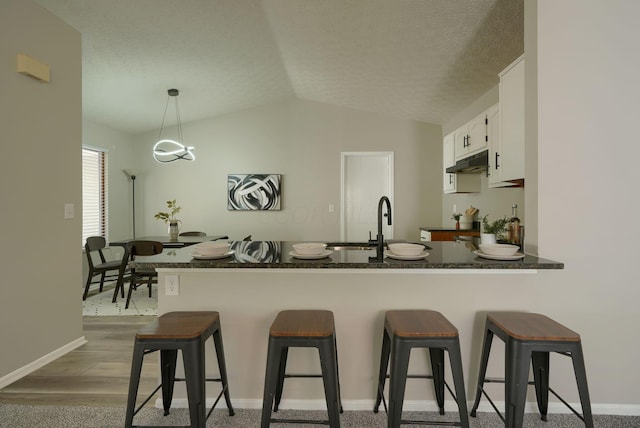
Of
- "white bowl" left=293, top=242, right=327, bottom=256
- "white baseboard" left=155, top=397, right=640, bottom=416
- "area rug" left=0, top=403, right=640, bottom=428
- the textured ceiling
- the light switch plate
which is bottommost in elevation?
"area rug" left=0, top=403, right=640, bottom=428

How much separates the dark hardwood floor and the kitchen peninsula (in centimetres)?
53

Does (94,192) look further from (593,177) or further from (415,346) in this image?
(593,177)

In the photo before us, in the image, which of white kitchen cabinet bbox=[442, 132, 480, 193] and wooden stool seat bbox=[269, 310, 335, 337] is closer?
wooden stool seat bbox=[269, 310, 335, 337]

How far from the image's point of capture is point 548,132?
1.98 meters

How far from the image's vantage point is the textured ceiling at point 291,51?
2875 millimetres

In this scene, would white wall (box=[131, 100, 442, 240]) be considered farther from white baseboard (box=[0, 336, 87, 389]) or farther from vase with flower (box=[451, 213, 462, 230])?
white baseboard (box=[0, 336, 87, 389])

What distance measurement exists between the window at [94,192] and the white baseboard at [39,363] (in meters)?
2.45

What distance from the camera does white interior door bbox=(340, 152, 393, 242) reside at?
5651 millimetres

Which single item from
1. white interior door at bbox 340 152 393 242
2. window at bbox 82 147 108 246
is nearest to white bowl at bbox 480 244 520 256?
white interior door at bbox 340 152 393 242

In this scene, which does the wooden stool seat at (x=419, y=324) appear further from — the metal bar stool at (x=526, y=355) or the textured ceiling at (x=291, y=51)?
the textured ceiling at (x=291, y=51)

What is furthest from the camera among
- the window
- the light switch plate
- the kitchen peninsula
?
the window

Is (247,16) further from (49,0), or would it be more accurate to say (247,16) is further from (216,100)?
(216,100)

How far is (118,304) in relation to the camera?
424cm

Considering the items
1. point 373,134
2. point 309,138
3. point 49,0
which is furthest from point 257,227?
point 49,0
